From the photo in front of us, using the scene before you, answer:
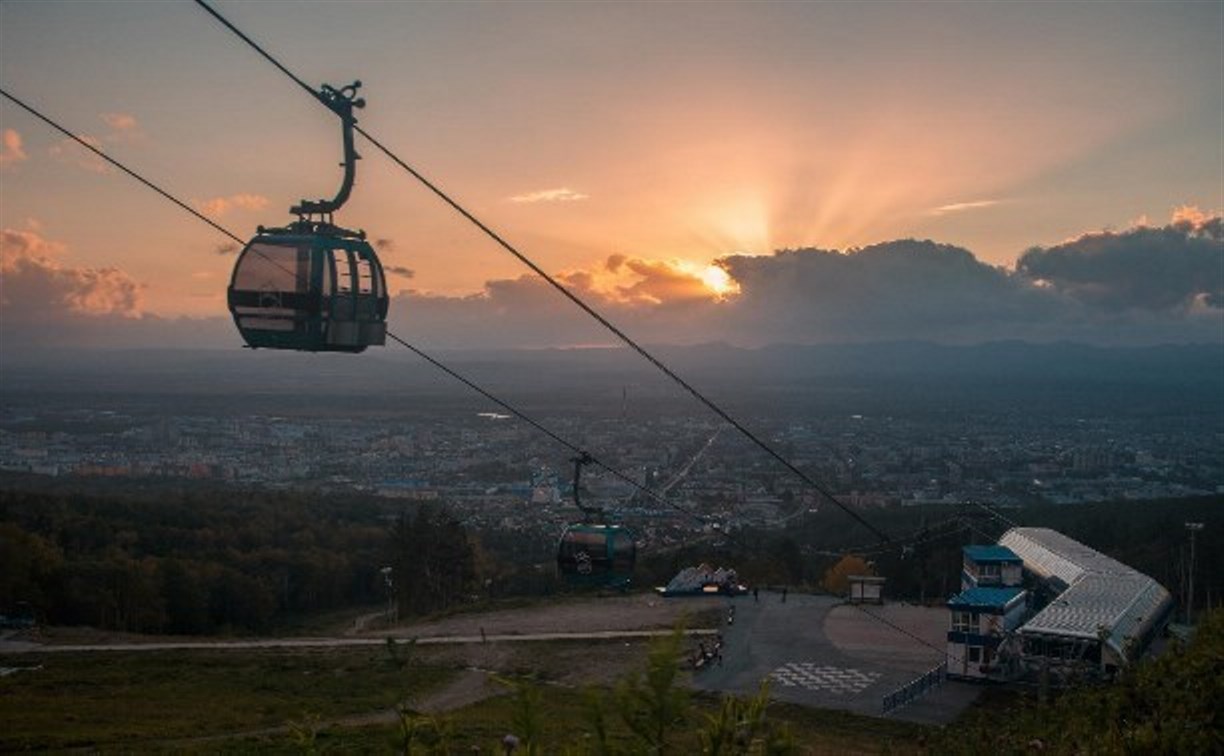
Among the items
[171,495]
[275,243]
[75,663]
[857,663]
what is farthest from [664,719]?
[171,495]

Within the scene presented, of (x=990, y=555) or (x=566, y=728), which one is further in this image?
(x=990, y=555)

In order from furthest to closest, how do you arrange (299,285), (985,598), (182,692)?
(985,598), (182,692), (299,285)

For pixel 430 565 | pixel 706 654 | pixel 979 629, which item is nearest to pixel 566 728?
pixel 706 654

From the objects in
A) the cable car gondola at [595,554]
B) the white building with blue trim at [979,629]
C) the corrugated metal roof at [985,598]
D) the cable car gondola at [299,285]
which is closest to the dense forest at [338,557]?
the corrugated metal roof at [985,598]

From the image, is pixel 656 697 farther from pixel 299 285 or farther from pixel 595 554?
pixel 595 554

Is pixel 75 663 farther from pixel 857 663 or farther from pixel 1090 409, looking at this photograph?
pixel 1090 409

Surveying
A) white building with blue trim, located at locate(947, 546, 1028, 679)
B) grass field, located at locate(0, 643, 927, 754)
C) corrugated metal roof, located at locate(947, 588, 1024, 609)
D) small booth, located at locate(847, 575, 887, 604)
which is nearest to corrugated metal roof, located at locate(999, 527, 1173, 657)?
white building with blue trim, located at locate(947, 546, 1028, 679)
